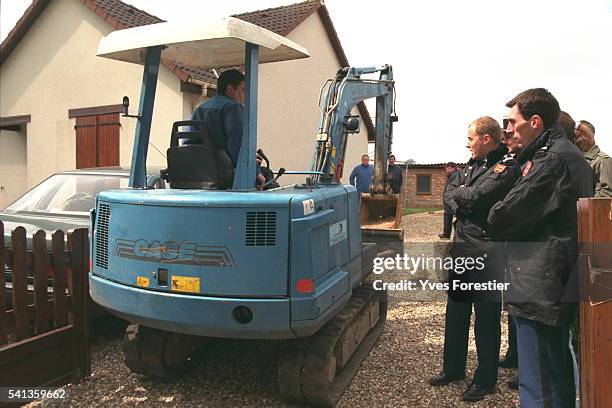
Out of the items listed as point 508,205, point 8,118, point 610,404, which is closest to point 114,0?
point 8,118

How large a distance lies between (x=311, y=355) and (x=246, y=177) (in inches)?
50.8

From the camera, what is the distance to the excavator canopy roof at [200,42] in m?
3.02

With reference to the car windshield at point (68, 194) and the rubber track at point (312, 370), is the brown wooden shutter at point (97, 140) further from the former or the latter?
the rubber track at point (312, 370)

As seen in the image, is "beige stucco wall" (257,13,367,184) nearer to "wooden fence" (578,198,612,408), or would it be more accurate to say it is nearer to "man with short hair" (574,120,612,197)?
"man with short hair" (574,120,612,197)

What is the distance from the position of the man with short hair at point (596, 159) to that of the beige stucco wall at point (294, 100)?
21.4ft

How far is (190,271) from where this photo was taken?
9.30ft

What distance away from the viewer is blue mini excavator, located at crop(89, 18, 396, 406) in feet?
9.13

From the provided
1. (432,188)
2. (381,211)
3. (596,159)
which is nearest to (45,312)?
(381,211)

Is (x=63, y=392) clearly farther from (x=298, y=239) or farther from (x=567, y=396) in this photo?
(x=567, y=396)

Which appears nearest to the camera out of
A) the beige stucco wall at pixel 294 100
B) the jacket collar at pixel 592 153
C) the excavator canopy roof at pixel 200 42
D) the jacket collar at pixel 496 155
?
the excavator canopy roof at pixel 200 42

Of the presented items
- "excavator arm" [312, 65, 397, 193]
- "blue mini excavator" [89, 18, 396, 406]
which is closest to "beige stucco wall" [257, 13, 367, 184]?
"excavator arm" [312, 65, 397, 193]

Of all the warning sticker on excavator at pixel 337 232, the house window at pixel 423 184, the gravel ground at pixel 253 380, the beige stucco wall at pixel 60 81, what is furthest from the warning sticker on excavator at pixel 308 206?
the house window at pixel 423 184

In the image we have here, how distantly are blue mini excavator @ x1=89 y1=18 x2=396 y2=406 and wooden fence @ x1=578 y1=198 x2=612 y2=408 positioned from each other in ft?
4.53

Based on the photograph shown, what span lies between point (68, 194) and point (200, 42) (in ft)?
9.05
